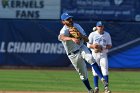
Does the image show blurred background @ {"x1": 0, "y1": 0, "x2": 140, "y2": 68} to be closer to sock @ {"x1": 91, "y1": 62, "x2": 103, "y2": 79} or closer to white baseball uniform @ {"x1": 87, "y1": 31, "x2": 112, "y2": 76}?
white baseball uniform @ {"x1": 87, "y1": 31, "x2": 112, "y2": 76}

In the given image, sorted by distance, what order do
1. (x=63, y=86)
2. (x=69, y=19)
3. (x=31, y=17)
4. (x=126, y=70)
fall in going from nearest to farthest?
1. (x=69, y=19)
2. (x=63, y=86)
3. (x=126, y=70)
4. (x=31, y=17)

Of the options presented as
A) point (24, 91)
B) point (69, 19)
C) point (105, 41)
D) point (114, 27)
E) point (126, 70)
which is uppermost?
point (69, 19)

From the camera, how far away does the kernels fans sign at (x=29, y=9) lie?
27.1 meters

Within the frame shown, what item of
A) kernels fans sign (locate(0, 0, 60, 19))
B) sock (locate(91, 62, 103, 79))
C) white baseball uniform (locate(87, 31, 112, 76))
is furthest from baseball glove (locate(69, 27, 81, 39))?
kernels fans sign (locate(0, 0, 60, 19))

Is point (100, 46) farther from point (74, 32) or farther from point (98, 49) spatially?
point (74, 32)

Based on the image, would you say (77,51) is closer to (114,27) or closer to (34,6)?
(114,27)

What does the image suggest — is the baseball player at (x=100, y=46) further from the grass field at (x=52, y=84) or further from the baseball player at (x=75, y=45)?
the baseball player at (x=75, y=45)

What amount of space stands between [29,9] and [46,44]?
11.3 feet

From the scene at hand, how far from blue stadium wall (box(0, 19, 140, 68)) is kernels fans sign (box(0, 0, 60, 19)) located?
2.63m

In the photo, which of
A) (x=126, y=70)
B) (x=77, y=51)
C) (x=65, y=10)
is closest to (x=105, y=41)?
(x=77, y=51)

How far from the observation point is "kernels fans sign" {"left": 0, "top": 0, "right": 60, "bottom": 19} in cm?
2711

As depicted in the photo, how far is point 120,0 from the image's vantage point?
27.1m

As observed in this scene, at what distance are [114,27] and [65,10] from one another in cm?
348

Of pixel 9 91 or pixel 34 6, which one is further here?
pixel 34 6
